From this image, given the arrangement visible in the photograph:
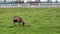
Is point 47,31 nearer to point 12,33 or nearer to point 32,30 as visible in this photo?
point 32,30

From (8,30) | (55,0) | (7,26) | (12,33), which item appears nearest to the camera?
(12,33)

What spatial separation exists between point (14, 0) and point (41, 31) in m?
26.1

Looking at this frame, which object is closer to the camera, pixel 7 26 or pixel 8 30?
pixel 8 30

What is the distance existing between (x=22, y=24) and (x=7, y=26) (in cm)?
122

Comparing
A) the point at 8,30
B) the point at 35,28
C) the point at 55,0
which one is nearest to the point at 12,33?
the point at 8,30

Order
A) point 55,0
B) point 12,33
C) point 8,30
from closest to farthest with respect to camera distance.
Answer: point 12,33
point 8,30
point 55,0

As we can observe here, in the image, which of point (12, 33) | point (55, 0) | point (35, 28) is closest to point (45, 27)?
point (35, 28)

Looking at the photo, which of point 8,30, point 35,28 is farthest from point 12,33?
point 35,28

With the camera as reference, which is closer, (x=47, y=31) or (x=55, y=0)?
(x=47, y=31)

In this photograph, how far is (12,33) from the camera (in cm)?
1295

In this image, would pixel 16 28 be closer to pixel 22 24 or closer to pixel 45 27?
pixel 22 24

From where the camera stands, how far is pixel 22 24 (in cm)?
1452

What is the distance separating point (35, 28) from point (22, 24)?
917 mm

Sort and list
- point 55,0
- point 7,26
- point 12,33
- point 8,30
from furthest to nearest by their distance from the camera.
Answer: point 55,0 < point 7,26 < point 8,30 < point 12,33
